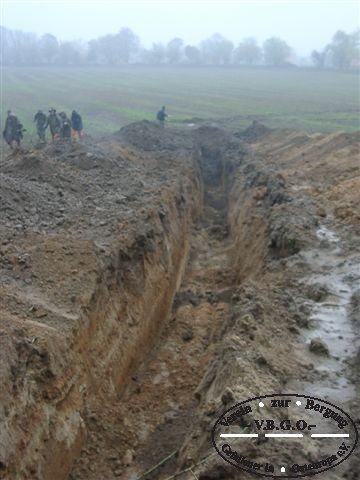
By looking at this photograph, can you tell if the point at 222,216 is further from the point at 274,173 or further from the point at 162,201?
the point at 162,201

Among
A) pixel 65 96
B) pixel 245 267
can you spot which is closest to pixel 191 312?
pixel 245 267

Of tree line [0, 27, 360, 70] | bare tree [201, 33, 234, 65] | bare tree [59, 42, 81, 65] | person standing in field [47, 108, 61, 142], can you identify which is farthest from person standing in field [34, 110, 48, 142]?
bare tree [201, 33, 234, 65]

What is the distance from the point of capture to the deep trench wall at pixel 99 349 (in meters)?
7.14

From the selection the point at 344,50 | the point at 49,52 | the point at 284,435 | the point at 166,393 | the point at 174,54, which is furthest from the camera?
the point at 174,54

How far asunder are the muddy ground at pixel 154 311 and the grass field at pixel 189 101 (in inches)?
701

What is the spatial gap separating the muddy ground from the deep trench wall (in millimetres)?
31

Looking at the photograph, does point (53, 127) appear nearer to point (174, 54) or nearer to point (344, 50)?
point (344, 50)

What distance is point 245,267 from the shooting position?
1432 cm

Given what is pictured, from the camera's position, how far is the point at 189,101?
54.1m

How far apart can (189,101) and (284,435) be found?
164 feet

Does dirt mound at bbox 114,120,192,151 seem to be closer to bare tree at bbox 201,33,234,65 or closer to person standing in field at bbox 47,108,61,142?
person standing in field at bbox 47,108,61,142

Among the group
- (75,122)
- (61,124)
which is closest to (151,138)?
(75,122)

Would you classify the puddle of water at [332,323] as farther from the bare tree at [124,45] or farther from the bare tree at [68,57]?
the bare tree at [124,45]

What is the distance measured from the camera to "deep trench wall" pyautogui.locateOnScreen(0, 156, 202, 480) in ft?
23.4
